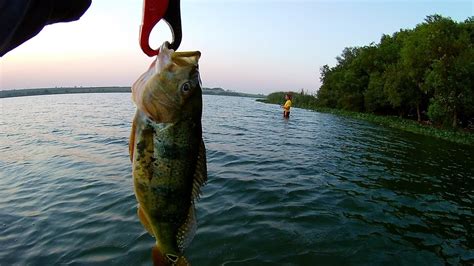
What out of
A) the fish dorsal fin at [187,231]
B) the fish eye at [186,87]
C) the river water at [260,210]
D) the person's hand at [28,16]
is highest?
the person's hand at [28,16]

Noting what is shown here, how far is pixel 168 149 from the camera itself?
2.39m

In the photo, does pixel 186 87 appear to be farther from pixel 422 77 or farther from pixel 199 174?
pixel 422 77

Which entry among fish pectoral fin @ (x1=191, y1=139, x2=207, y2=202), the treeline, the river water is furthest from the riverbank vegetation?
fish pectoral fin @ (x1=191, y1=139, x2=207, y2=202)

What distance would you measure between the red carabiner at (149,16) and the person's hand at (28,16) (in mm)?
527

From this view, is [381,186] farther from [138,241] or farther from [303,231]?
[138,241]

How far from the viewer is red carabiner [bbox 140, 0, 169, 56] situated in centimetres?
220

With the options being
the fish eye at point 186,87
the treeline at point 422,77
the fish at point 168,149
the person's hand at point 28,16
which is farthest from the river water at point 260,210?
the treeline at point 422,77

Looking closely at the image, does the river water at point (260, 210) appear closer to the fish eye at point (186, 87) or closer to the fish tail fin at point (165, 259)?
the fish tail fin at point (165, 259)

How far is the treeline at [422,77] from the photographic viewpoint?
36.6 meters

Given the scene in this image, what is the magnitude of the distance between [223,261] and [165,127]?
4.95m

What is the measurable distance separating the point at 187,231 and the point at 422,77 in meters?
47.3

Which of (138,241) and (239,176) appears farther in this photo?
(239,176)

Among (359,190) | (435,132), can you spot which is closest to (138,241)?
(359,190)

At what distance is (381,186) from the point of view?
12633mm
